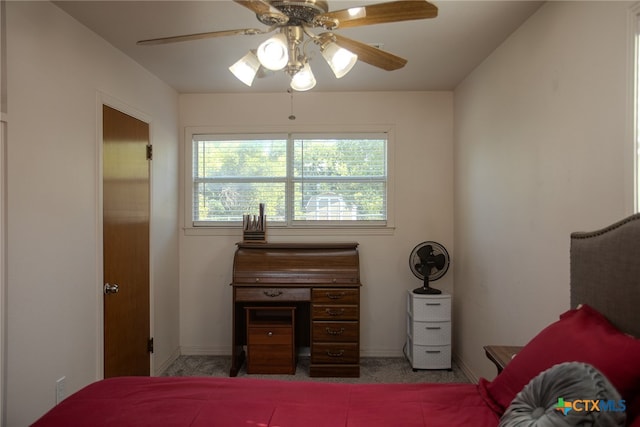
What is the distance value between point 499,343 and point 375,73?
2.35 m

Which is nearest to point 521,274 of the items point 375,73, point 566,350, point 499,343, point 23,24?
point 499,343

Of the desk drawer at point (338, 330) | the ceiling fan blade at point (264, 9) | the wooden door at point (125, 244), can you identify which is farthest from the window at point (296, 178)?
the ceiling fan blade at point (264, 9)

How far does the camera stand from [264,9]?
1317 millimetres

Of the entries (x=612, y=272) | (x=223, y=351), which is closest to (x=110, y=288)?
(x=223, y=351)

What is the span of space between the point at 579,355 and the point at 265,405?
1.05 m

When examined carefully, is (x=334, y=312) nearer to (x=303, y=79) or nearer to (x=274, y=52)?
(x=303, y=79)

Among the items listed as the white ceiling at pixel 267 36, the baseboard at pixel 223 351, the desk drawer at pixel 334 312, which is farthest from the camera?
the baseboard at pixel 223 351

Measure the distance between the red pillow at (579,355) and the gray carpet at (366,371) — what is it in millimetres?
1959

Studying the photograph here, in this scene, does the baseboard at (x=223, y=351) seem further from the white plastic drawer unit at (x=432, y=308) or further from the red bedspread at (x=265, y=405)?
the red bedspread at (x=265, y=405)

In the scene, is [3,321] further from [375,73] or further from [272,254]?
[375,73]

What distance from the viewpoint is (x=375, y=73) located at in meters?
3.22

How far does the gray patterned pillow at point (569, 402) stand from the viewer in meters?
0.85

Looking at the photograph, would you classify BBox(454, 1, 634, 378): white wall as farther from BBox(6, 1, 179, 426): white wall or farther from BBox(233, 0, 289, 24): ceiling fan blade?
BBox(6, 1, 179, 426): white wall

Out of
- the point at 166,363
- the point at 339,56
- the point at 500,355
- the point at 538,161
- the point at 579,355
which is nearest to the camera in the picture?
the point at 579,355
